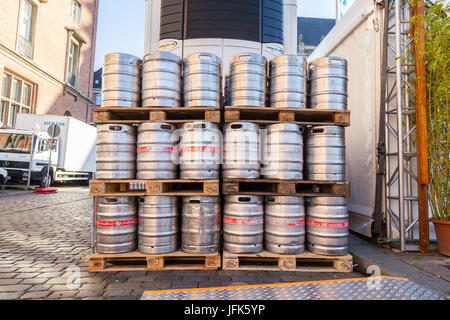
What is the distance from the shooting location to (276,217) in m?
3.23

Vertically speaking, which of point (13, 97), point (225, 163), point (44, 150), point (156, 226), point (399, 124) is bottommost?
point (156, 226)

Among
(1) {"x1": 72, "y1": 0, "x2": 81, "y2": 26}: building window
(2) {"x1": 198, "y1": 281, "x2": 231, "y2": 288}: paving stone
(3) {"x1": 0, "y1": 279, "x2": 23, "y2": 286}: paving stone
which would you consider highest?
(1) {"x1": 72, "y1": 0, "x2": 81, "y2": 26}: building window

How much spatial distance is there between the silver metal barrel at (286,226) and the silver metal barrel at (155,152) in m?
1.30

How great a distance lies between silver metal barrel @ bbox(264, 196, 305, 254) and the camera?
10.5ft

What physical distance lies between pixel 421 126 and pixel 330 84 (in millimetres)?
1459

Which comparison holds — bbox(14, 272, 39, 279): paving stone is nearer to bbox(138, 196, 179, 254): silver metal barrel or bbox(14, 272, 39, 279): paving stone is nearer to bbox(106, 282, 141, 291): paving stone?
bbox(106, 282, 141, 291): paving stone

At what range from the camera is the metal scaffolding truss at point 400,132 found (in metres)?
3.91

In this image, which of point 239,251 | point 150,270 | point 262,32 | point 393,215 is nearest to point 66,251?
point 150,270

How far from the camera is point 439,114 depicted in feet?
12.3

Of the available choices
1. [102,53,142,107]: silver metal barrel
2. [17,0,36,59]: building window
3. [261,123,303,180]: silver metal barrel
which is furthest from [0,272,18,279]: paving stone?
[17,0,36,59]: building window

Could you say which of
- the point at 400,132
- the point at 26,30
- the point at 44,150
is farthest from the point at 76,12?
the point at 400,132

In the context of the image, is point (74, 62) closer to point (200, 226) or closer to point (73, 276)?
point (73, 276)

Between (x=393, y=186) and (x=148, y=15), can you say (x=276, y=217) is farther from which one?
(x=148, y=15)

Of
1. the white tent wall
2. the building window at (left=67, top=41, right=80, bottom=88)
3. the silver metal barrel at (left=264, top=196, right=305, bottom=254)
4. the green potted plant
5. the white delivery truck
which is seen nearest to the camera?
the silver metal barrel at (left=264, top=196, right=305, bottom=254)
